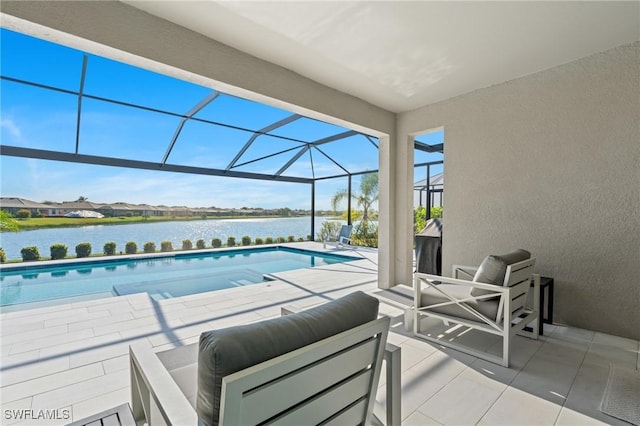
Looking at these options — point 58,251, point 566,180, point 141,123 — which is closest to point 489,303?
point 566,180

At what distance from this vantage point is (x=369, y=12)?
243 cm

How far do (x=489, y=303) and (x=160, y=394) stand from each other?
264cm

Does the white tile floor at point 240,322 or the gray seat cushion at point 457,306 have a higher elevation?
the gray seat cushion at point 457,306

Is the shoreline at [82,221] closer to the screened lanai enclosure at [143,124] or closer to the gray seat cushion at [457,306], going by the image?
the screened lanai enclosure at [143,124]

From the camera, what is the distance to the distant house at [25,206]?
27.7ft

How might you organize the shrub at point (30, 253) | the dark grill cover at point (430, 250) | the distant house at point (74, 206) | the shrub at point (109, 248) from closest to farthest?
the dark grill cover at point (430, 250), the shrub at point (30, 253), the shrub at point (109, 248), the distant house at point (74, 206)

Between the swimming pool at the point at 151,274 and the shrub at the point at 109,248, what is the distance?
2.70ft

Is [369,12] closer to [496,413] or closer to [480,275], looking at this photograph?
[480,275]

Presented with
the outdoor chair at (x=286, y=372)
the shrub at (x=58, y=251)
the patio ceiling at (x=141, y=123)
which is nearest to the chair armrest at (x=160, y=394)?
the outdoor chair at (x=286, y=372)

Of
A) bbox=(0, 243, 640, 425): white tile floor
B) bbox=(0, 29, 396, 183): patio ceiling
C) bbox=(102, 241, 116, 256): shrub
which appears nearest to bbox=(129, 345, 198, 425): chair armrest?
bbox=(0, 243, 640, 425): white tile floor

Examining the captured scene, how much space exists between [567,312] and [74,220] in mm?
12609

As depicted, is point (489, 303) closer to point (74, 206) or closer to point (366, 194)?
point (366, 194)

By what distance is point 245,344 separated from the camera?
2.86 feet

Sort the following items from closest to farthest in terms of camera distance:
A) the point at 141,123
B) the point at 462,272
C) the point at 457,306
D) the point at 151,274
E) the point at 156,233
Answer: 1. the point at 457,306
2. the point at 462,272
3. the point at 151,274
4. the point at 141,123
5. the point at 156,233
